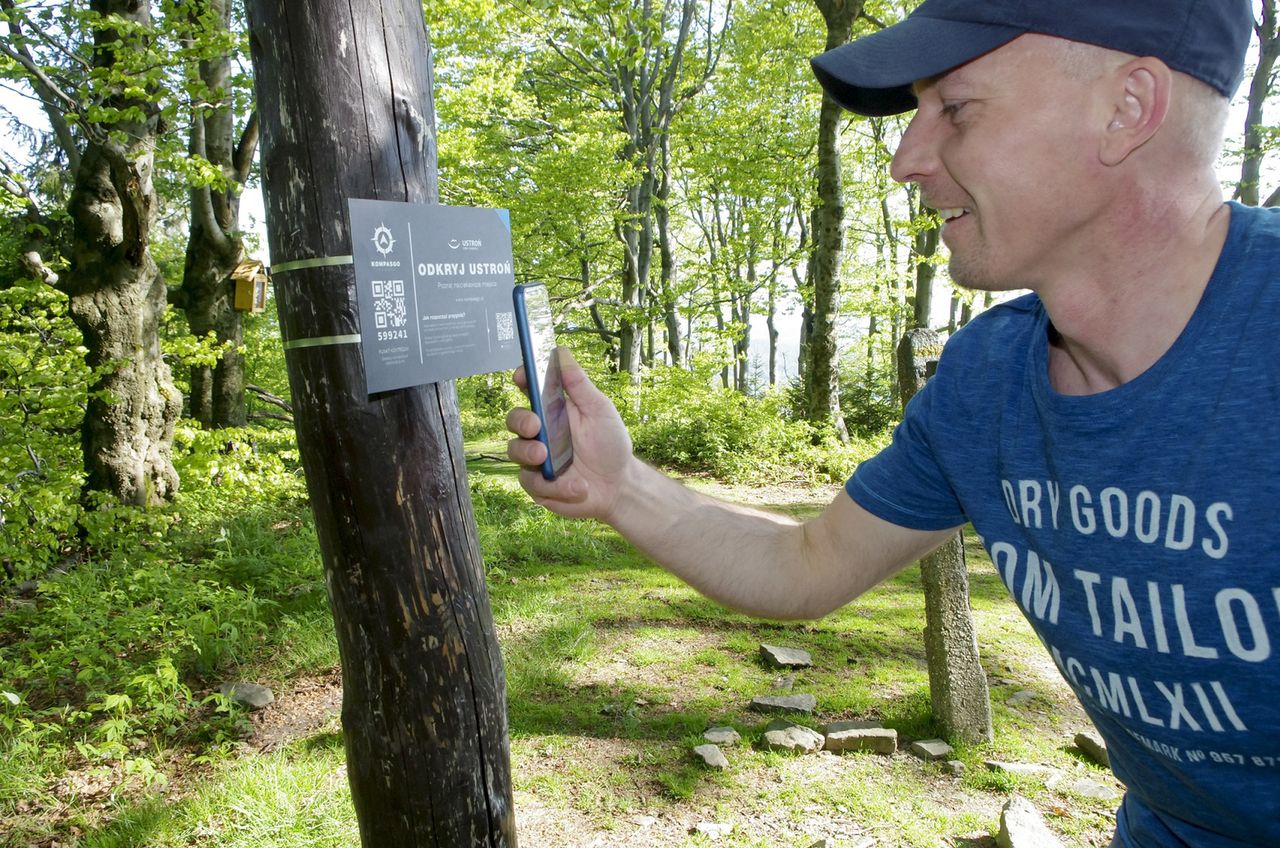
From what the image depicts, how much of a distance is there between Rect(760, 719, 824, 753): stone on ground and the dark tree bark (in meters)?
7.09

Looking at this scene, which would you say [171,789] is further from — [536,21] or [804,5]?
[804,5]

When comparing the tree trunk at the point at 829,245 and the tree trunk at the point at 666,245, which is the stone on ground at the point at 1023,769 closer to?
the tree trunk at the point at 829,245

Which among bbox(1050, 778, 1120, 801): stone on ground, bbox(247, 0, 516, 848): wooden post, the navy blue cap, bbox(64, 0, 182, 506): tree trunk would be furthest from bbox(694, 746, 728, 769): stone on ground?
bbox(64, 0, 182, 506): tree trunk

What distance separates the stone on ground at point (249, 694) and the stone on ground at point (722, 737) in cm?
240

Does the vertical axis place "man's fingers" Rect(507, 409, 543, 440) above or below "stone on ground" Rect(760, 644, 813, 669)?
above

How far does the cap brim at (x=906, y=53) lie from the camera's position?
4.55 feet

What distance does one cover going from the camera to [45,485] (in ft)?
20.3

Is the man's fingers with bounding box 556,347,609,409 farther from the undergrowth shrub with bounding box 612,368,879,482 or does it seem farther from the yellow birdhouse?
the undergrowth shrub with bounding box 612,368,879,482

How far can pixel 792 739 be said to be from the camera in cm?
401

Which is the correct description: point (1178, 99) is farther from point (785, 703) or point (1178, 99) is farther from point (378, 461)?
point (785, 703)

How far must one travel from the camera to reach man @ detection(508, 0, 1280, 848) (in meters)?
1.20

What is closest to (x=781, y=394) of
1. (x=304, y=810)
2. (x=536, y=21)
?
(x=536, y=21)

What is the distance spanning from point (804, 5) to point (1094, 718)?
61.2 ft

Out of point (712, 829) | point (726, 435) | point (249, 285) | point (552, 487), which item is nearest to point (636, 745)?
point (712, 829)
